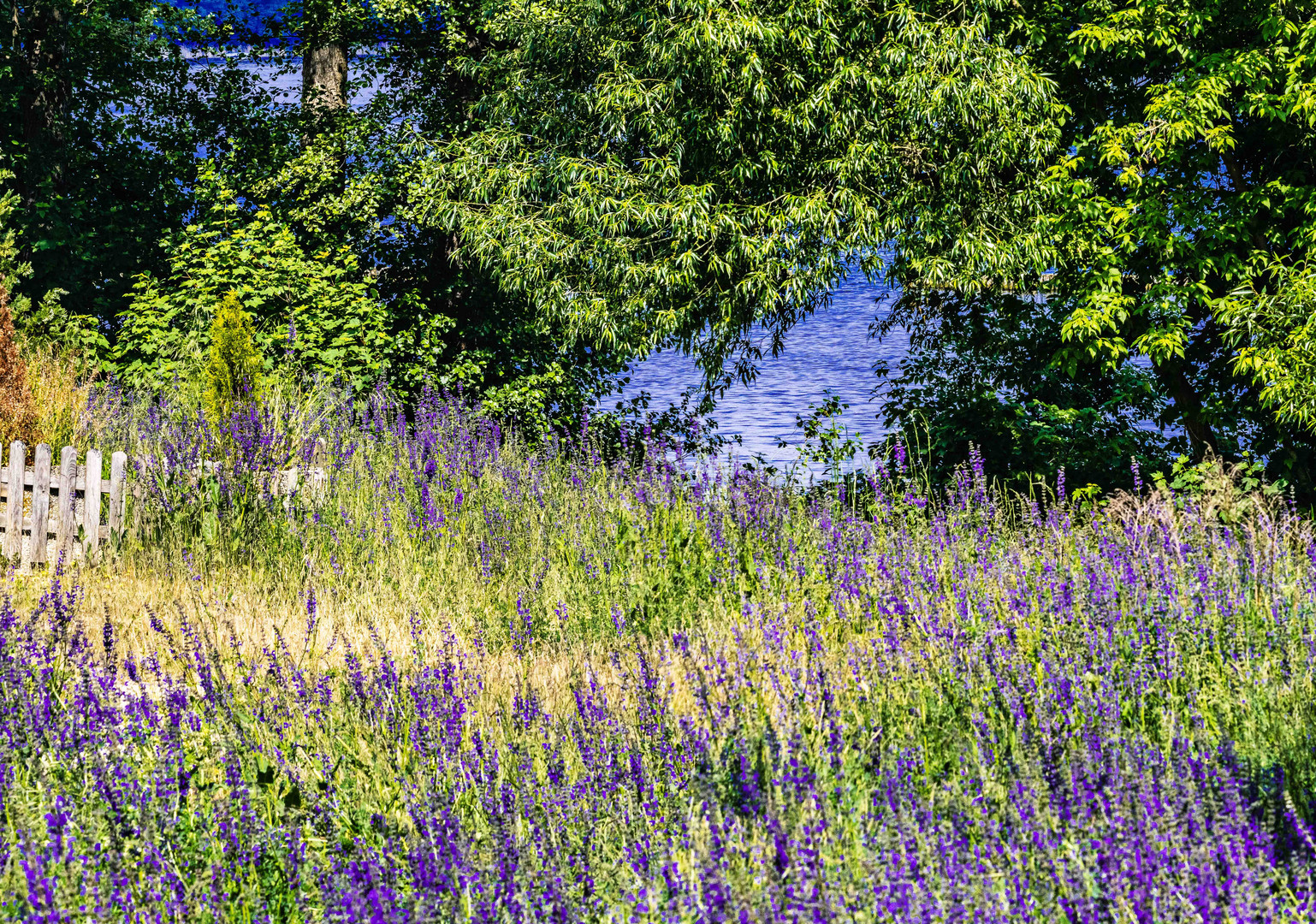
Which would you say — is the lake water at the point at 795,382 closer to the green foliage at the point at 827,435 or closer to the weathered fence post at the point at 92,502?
the green foliage at the point at 827,435

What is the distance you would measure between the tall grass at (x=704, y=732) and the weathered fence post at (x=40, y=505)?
1.81m

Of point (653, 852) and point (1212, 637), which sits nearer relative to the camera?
point (653, 852)

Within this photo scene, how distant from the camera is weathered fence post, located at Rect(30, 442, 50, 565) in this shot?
7.66 meters

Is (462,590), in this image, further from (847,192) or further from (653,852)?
(847,192)

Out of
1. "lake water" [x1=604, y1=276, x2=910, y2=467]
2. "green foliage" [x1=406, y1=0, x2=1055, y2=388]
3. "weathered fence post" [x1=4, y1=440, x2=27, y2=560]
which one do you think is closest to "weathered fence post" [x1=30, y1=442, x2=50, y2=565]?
"weathered fence post" [x1=4, y1=440, x2=27, y2=560]

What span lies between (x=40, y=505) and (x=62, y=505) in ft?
0.67

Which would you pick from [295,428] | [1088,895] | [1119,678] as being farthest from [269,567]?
[1088,895]

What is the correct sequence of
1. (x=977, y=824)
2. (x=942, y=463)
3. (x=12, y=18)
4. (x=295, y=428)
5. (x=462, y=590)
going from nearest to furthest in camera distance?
(x=977, y=824)
(x=462, y=590)
(x=295, y=428)
(x=942, y=463)
(x=12, y=18)

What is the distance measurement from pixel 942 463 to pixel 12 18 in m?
14.3

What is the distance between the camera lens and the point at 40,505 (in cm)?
766

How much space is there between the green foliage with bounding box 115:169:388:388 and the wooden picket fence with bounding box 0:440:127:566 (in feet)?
12.8

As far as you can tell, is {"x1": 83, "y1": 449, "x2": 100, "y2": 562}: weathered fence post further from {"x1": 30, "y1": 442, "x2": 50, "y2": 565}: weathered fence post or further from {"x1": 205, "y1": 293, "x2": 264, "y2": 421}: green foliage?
{"x1": 205, "y1": 293, "x2": 264, "y2": 421}: green foliage

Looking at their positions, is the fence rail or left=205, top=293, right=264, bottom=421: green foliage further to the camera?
left=205, top=293, right=264, bottom=421: green foliage

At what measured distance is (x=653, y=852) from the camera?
2.63 meters
